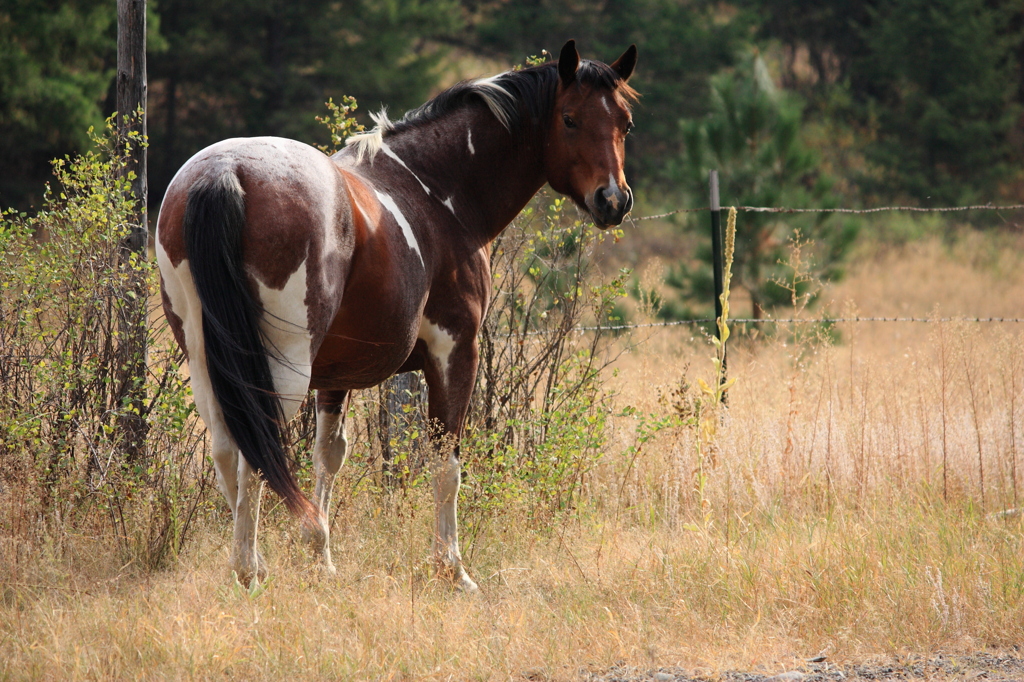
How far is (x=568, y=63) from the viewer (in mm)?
3637

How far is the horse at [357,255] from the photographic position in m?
2.74

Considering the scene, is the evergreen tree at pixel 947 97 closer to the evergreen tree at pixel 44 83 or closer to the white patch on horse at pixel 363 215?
the evergreen tree at pixel 44 83

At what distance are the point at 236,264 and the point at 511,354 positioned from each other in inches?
86.3

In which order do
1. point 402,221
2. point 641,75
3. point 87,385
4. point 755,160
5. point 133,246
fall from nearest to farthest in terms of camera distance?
point 402,221
point 87,385
point 133,246
point 755,160
point 641,75

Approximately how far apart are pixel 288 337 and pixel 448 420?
3.18 ft

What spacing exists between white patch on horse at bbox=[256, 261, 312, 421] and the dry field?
726mm

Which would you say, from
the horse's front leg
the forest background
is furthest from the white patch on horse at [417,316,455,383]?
the forest background

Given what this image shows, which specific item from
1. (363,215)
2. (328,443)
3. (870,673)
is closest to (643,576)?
(870,673)

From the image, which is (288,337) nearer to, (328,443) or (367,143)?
(328,443)

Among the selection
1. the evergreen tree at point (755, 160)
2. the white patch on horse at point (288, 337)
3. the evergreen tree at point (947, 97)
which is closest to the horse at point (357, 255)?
the white patch on horse at point (288, 337)

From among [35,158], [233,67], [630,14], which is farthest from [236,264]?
[630,14]

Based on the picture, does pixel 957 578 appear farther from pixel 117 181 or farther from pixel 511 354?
pixel 117 181

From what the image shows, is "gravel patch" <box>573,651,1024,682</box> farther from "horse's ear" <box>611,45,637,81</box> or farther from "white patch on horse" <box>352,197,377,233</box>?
"horse's ear" <box>611,45,637,81</box>

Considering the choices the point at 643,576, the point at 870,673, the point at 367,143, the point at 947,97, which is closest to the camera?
the point at 870,673
